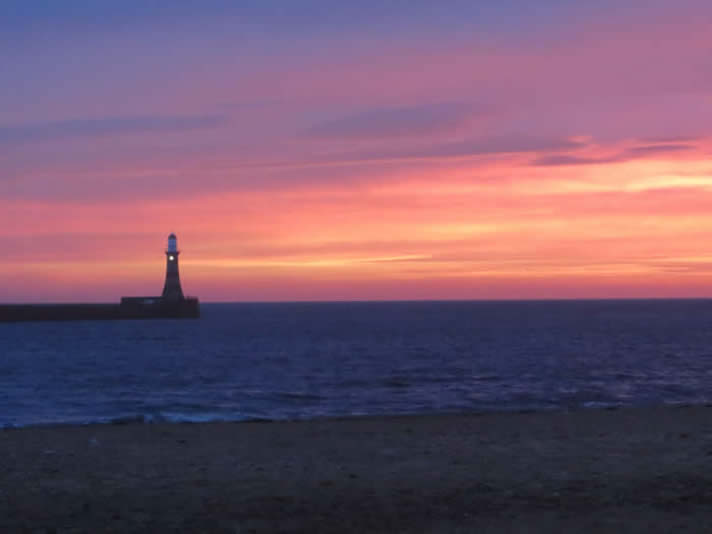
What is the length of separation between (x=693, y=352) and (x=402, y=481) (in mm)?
56506

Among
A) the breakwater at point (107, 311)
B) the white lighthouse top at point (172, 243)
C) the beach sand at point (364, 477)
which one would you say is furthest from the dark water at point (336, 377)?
the breakwater at point (107, 311)

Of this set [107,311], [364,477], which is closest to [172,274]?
[107,311]

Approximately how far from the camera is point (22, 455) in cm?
1192

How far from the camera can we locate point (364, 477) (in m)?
10.2

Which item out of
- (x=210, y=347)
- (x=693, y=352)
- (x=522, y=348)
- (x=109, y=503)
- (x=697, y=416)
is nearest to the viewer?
(x=109, y=503)

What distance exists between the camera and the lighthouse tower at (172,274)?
113 metres

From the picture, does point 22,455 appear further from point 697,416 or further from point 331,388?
point 331,388

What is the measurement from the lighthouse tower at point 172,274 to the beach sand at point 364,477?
9952 cm

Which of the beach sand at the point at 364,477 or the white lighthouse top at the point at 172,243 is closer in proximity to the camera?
the beach sand at the point at 364,477

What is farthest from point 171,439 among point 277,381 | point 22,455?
point 277,381

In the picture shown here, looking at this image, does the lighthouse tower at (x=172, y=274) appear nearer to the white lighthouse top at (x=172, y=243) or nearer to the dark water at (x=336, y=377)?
the white lighthouse top at (x=172, y=243)

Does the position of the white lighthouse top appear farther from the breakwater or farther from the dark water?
the dark water

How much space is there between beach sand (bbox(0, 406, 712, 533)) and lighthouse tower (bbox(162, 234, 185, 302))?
99521 millimetres

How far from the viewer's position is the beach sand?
26.7 feet
